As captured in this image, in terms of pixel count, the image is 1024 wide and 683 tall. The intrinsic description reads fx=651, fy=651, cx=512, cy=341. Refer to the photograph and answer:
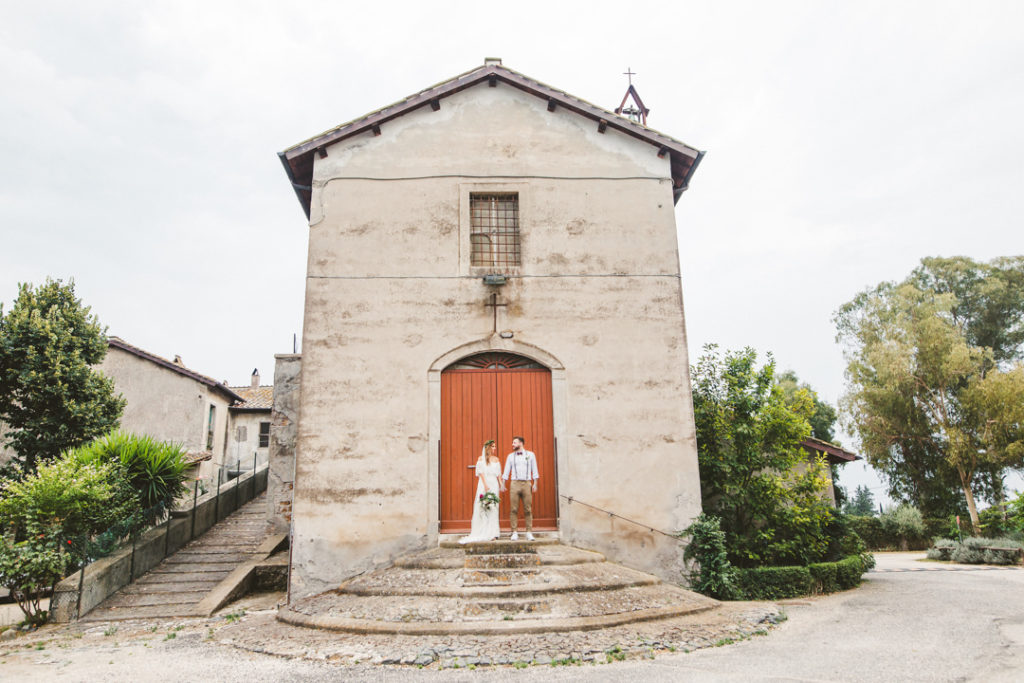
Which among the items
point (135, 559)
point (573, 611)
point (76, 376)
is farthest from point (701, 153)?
point (76, 376)

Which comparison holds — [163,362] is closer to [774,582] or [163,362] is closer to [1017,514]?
[774,582]

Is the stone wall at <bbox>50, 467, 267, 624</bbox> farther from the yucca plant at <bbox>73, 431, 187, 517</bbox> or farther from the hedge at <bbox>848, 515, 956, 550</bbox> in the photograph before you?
the hedge at <bbox>848, 515, 956, 550</bbox>

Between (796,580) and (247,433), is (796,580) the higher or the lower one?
the lower one

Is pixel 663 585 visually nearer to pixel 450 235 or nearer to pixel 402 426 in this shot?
pixel 402 426

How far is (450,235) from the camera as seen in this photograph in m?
12.2

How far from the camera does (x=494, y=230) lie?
12.6 meters

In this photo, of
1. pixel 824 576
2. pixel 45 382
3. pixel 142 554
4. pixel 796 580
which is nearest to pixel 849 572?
pixel 824 576

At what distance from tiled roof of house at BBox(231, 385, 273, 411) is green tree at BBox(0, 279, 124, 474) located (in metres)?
14.0

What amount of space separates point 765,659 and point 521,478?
4.67m

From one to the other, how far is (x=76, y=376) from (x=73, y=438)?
1473 mm

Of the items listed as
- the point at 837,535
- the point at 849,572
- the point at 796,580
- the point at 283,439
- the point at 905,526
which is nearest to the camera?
the point at 796,580

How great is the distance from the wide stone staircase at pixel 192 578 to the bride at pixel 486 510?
4.32 metres

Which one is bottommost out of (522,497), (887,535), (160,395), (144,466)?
(887,535)

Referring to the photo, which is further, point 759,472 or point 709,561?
point 759,472
